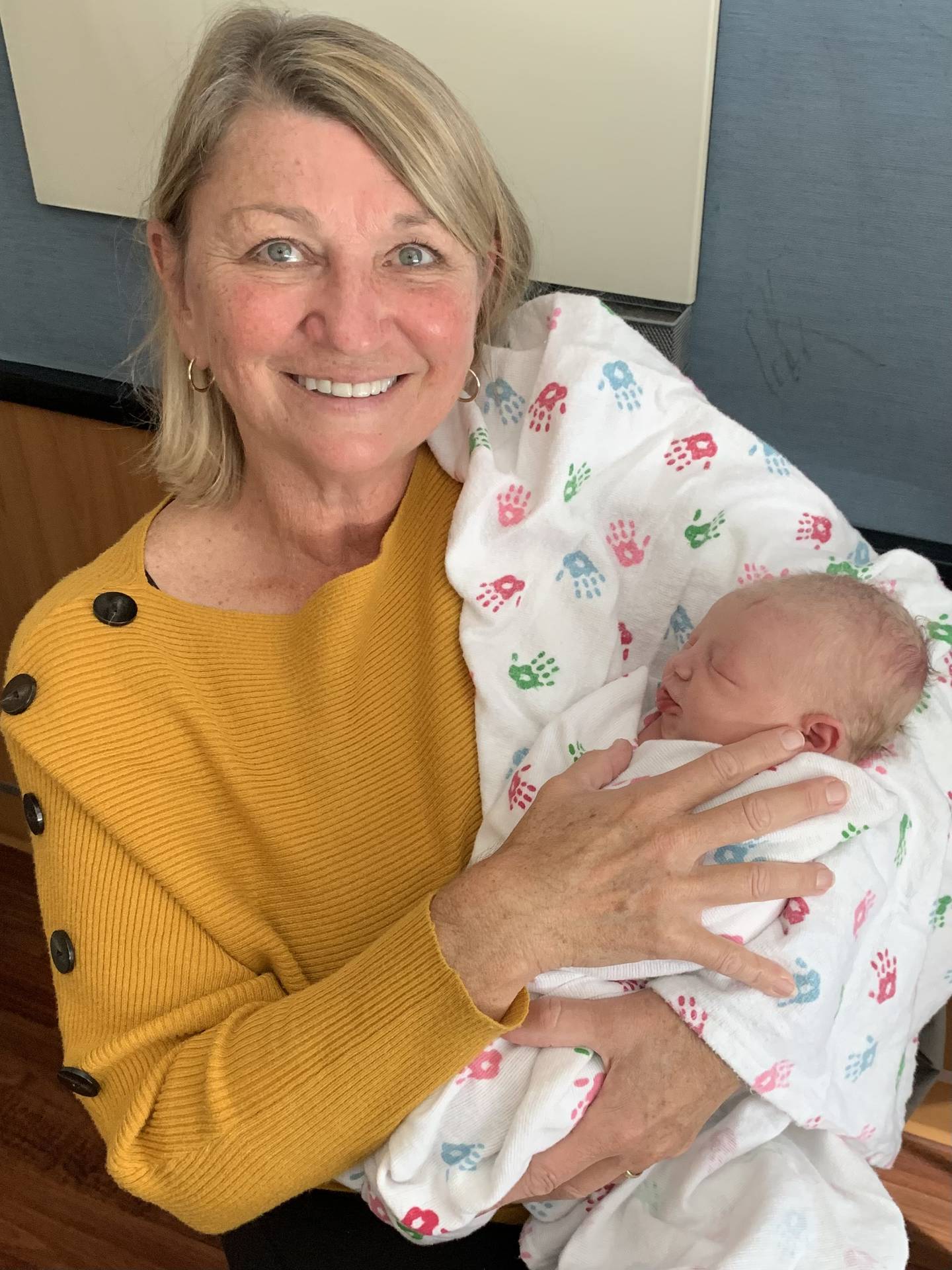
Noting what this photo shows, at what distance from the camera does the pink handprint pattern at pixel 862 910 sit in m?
1.12

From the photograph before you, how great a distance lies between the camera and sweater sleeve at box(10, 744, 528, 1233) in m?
1.09

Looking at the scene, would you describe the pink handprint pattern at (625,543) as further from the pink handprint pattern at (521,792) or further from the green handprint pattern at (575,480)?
the pink handprint pattern at (521,792)

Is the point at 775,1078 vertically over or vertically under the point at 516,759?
under

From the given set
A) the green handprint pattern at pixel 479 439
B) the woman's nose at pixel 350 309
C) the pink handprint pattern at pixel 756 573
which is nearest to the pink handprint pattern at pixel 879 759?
the pink handprint pattern at pixel 756 573

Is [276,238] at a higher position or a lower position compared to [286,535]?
higher

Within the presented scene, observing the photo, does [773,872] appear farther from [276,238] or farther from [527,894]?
[276,238]

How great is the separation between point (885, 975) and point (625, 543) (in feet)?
1.78

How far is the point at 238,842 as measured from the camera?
4.29 ft

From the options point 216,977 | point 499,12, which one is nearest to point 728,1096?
point 216,977

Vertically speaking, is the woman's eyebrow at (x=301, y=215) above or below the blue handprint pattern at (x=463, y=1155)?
above

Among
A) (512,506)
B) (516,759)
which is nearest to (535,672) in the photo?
(516,759)

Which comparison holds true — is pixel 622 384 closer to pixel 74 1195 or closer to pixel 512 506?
pixel 512 506

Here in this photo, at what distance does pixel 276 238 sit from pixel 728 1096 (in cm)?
95

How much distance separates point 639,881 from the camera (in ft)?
3.55
